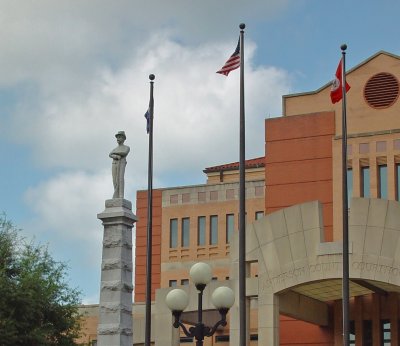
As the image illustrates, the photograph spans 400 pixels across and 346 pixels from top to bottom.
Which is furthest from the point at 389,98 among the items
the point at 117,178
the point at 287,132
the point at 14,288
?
the point at 117,178

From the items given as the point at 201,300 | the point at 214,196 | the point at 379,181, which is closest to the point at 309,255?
the point at 379,181

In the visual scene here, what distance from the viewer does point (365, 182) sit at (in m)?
46.9

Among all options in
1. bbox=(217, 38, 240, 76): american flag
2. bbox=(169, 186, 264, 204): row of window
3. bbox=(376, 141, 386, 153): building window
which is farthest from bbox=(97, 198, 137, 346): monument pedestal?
bbox=(169, 186, 264, 204): row of window

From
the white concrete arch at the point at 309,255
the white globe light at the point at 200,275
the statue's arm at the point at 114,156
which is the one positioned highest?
the statue's arm at the point at 114,156

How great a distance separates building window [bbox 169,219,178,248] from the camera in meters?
63.4

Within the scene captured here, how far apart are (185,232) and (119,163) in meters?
36.0

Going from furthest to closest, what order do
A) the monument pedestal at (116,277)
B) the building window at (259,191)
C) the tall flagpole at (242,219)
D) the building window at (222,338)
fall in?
the building window at (259,191) < the building window at (222,338) < the monument pedestal at (116,277) < the tall flagpole at (242,219)

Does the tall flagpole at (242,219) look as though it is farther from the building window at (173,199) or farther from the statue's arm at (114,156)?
the building window at (173,199)

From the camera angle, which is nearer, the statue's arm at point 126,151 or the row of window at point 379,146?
the statue's arm at point 126,151

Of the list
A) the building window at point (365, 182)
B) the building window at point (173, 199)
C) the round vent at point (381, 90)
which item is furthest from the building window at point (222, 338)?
the round vent at point (381, 90)

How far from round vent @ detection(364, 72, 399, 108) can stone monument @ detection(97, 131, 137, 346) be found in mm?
22631

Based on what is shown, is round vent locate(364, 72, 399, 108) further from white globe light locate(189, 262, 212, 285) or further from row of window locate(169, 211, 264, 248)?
white globe light locate(189, 262, 212, 285)

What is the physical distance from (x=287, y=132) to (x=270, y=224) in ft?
35.2

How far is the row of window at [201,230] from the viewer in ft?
203
